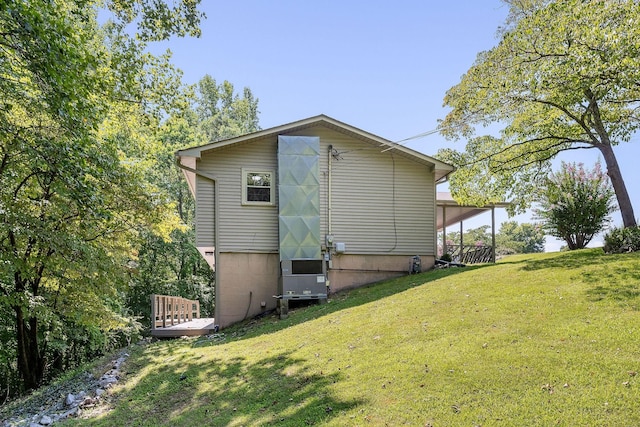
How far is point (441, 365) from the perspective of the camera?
15.4 ft

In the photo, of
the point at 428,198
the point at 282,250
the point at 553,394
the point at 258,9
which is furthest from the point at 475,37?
the point at 553,394

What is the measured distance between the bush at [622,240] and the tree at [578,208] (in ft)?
16.0

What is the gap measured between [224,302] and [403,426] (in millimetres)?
9255

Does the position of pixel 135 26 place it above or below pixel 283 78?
below

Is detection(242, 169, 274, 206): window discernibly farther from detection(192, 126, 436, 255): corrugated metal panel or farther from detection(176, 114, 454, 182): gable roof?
detection(176, 114, 454, 182): gable roof

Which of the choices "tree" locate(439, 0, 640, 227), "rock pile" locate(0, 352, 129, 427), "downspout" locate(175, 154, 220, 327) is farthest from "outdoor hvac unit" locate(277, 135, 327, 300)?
"rock pile" locate(0, 352, 129, 427)

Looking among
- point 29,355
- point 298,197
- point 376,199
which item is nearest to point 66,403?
point 29,355

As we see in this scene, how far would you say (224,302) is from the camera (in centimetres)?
1216

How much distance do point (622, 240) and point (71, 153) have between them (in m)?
11.2

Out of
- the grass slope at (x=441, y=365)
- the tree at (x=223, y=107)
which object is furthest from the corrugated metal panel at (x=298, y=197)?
the tree at (x=223, y=107)

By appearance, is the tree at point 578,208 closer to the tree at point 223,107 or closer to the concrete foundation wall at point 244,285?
the concrete foundation wall at point 244,285

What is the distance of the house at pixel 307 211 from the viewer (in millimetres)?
12258

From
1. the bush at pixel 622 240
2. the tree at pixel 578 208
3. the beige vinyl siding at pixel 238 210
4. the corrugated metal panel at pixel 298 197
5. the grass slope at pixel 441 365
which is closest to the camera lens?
the grass slope at pixel 441 365

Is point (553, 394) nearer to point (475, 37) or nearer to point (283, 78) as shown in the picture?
point (475, 37)
